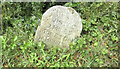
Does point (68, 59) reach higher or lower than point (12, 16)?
lower

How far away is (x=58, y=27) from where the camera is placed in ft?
10.0

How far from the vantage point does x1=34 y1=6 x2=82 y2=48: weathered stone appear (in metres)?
3.00

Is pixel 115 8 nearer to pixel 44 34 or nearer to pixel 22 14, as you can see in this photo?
pixel 44 34

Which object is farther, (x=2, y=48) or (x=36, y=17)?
(x=36, y=17)

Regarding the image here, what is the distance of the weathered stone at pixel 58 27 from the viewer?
3.00 m

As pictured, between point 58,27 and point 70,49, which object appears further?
point 70,49

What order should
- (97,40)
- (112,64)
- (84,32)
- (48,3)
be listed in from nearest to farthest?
(112,64)
(97,40)
(84,32)
(48,3)

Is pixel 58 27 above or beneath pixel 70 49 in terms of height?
above

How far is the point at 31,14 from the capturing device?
3830mm

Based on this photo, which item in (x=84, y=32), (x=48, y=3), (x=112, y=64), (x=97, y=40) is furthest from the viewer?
(x=48, y=3)

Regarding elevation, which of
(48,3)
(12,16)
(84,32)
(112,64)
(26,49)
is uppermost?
(48,3)

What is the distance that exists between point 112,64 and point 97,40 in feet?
2.12

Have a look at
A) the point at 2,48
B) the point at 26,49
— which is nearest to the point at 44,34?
the point at 26,49

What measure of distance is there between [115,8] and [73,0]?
1.09 meters
